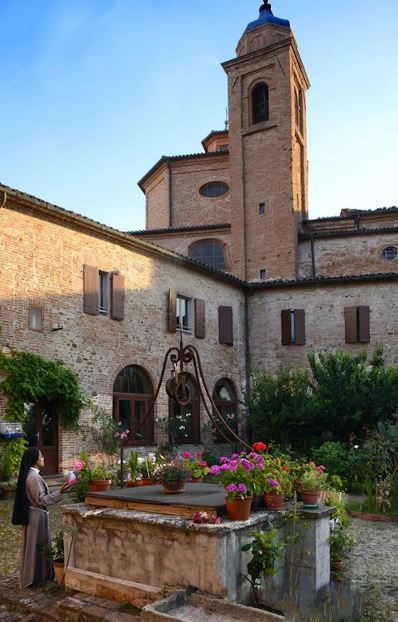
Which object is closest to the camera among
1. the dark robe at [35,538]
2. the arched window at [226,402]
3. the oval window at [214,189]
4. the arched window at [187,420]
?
the dark robe at [35,538]

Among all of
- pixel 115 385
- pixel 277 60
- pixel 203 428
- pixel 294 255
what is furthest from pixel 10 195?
pixel 277 60

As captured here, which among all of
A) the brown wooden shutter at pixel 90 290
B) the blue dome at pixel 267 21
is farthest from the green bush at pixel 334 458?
the blue dome at pixel 267 21

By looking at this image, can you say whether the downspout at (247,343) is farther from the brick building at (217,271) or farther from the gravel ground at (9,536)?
the gravel ground at (9,536)

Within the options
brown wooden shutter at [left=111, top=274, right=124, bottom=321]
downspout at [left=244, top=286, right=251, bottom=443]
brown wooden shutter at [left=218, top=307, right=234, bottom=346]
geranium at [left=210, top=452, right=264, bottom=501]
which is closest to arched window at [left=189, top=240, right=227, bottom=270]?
downspout at [left=244, top=286, right=251, bottom=443]

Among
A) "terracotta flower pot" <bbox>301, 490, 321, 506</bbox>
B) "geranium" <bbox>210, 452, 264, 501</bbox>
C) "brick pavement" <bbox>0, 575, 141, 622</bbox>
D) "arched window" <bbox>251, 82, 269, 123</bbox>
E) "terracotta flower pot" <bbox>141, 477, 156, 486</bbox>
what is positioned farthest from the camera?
"arched window" <bbox>251, 82, 269, 123</bbox>

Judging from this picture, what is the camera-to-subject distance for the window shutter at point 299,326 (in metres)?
20.7

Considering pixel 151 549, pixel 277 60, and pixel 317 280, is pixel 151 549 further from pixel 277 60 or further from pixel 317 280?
pixel 277 60

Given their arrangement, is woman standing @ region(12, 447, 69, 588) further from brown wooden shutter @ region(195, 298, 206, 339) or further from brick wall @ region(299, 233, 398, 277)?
brick wall @ region(299, 233, 398, 277)

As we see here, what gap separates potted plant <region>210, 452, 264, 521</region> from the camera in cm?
505

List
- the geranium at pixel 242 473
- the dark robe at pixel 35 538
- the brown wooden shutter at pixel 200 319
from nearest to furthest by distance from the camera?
the geranium at pixel 242 473 < the dark robe at pixel 35 538 < the brown wooden shutter at pixel 200 319

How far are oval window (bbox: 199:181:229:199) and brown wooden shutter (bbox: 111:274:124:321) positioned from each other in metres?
16.2

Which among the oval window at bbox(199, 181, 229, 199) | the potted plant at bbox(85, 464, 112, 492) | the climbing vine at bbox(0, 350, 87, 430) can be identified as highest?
the oval window at bbox(199, 181, 229, 199)

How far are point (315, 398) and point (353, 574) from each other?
9.94m

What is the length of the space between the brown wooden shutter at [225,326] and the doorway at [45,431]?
7.44 metres
